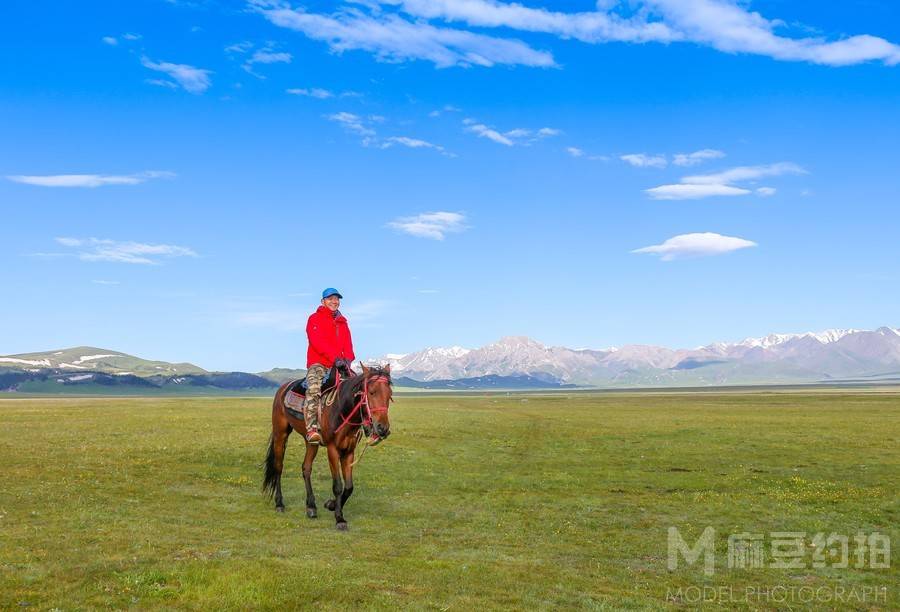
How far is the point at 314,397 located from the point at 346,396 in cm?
139

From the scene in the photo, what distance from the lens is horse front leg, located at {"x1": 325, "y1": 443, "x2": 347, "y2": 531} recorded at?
16.5 metres

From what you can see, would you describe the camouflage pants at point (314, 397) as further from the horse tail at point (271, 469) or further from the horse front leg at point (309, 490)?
the horse tail at point (271, 469)

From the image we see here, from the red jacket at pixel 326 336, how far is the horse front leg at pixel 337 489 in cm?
244

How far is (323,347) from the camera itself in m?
17.8

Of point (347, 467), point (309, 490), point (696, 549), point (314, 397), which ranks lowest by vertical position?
point (696, 549)

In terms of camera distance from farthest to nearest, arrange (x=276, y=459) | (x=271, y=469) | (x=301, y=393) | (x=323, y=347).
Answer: (x=271, y=469) < (x=276, y=459) < (x=301, y=393) < (x=323, y=347)

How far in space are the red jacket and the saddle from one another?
403mm

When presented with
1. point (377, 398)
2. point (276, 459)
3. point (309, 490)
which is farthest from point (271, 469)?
point (377, 398)

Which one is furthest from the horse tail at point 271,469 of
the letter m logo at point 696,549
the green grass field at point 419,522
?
the letter m logo at point 696,549

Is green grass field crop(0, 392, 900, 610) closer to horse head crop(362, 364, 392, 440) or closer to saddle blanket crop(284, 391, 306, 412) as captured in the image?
horse head crop(362, 364, 392, 440)

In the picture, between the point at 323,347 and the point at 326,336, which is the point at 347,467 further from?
the point at 326,336

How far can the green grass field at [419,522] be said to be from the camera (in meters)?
11.0

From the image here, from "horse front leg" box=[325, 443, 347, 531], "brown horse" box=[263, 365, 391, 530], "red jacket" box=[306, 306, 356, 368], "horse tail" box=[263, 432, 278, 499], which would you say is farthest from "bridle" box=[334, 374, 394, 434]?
"horse tail" box=[263, 432, 278, 499]

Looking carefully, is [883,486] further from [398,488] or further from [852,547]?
[398,488]
